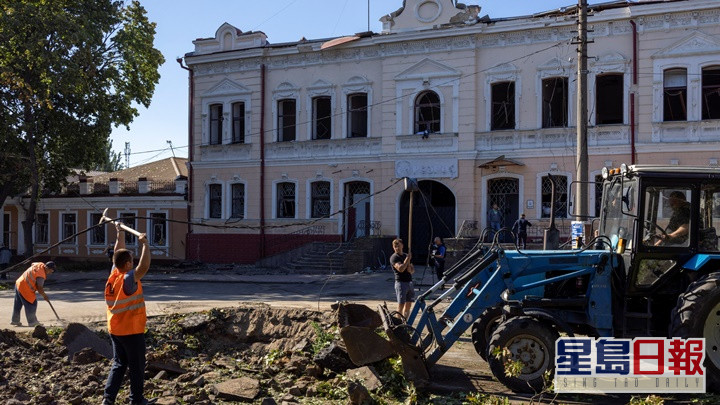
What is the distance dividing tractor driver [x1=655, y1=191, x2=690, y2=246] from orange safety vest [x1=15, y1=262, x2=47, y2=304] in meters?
11.4

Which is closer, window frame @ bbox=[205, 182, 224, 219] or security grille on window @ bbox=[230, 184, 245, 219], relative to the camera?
security grille on window @ bbox=[230, 184, 245, 219]

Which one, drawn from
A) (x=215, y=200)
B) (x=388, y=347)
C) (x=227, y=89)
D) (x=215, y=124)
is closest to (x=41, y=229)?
(x=215, y=200)

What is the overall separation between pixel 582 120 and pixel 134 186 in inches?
931

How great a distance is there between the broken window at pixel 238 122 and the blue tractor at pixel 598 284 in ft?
74.9

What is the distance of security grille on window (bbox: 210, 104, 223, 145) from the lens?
31.0 metres

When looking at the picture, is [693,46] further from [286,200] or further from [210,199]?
[210,199]

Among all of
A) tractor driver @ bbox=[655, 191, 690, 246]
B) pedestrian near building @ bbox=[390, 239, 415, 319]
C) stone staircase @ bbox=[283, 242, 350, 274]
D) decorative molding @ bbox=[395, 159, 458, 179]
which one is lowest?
stone staircase @ bbox=[283, 242, 350, 274]

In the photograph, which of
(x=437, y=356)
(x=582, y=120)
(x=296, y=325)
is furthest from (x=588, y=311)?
(x=582, y=120)

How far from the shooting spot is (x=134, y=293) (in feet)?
24.9

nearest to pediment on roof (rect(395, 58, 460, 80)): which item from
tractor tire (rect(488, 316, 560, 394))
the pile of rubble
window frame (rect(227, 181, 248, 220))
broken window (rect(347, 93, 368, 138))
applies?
broken window (rect(347, 93, 368, 138))

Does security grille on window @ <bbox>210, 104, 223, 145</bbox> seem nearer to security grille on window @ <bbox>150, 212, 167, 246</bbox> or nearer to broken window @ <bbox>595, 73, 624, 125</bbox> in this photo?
security grille on window @ <bbox>150, 212, 167, 246</bbox>

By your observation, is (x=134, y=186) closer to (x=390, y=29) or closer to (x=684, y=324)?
(x=390, y=29)

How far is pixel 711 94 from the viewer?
22391mm

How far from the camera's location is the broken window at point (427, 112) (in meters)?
26.3
